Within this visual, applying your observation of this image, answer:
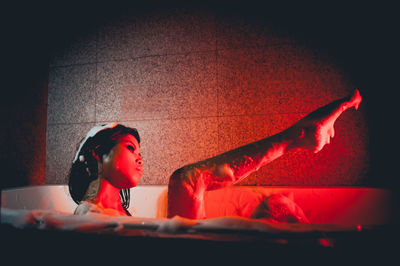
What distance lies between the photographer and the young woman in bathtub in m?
0.89

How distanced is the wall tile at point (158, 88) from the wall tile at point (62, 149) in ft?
0.71

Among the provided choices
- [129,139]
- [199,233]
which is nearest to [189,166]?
[129,139]

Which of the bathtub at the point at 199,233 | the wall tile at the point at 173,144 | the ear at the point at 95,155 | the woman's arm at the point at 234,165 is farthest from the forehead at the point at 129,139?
the wall tile at the point at 173,144

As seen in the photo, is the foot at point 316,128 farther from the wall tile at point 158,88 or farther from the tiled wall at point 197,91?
the wall tile at point 158,88

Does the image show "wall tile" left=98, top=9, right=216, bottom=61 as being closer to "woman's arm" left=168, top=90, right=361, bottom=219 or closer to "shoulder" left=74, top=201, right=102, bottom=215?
"woman's arm" left=168, top=90, right=361, bottom=219

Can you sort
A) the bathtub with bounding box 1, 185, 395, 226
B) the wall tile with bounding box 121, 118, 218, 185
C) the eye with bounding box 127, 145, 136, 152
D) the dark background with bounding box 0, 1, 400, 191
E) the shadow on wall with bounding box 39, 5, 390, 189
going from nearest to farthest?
the eye with bounding box 127, 145, 136, 152 < the bathtub with bounding box 1, 185, 395, 226 < the dark background with bounding box 0, 1, 400, 191 < the shadow on wall with bounding box 39, 5, 390, 189 < the wall tile with bounding box 121, 118, 218, 185

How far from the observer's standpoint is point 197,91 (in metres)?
1.94

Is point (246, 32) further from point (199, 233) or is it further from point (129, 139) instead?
point (199, 233)

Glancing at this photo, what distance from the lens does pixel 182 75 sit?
6.49 feet

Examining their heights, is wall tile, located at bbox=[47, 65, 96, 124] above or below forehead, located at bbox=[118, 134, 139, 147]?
above

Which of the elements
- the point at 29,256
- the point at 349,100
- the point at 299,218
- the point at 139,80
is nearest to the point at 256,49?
the point at 139,80

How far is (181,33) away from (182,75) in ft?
1.10

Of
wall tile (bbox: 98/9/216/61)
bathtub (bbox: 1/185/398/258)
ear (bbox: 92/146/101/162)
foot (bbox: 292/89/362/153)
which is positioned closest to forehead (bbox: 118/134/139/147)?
ear (bbox: 92/146/101/162)

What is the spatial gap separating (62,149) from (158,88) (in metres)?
0.94
